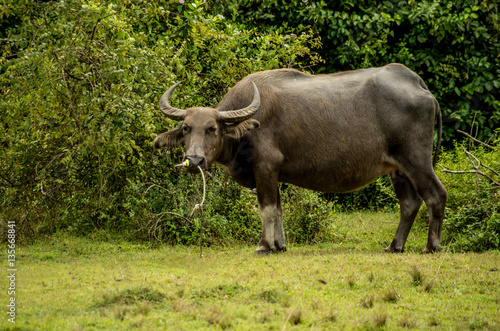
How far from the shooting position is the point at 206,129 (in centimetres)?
649

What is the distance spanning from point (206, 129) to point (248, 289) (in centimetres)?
214

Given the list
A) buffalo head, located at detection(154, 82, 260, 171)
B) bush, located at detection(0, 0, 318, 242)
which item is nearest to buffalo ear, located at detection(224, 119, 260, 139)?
buffalo head, located at detection(154, 82, 260, 171)

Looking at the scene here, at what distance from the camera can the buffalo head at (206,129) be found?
21.0 ft

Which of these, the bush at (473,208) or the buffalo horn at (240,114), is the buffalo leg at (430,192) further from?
the buffalo horn at (240,114)

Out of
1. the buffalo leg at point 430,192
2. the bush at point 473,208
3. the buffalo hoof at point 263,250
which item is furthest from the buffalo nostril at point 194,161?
the bush at point 473,208

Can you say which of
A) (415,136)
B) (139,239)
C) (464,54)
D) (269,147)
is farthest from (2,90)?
(464,54)

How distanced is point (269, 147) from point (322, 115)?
76 centimetres

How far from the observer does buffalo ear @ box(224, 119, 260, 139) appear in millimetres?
6652

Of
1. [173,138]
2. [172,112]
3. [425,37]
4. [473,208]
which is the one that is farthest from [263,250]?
[425,37]

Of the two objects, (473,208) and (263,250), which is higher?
(473,208)

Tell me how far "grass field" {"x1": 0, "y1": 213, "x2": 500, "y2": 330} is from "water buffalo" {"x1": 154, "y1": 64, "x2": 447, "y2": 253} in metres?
0.76

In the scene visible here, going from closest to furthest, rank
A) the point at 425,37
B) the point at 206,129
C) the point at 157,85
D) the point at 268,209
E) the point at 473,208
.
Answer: the point at 206,129
the point at 268,209
the point at 473,208
the point at 157,85
the point at 425,37

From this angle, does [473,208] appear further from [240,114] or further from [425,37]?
[425,37]

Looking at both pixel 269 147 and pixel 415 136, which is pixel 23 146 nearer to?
pixel 269 147
